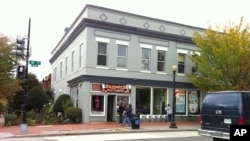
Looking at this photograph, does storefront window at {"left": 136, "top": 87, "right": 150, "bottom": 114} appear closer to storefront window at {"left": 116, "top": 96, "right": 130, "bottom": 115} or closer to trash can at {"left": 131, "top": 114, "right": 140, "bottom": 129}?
storefront window at {"left": 116, "top": 96, "right": 130, "bottom": 115}

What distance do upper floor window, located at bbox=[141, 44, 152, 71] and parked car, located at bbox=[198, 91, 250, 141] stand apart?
15.7 m

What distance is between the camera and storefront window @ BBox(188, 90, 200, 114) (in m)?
31.2

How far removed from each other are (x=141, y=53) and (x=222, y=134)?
676 inches

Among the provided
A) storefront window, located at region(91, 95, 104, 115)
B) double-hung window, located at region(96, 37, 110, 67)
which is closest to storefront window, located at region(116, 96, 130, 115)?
storefront window, located at region(91, 95, 104, 115)

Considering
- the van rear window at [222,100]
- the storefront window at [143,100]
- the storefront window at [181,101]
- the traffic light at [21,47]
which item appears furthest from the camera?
the storefront window at [181,101]

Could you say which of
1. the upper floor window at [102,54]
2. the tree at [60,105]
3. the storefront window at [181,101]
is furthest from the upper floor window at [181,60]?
the tree at [60,105]

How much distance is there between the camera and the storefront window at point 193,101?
103 feet

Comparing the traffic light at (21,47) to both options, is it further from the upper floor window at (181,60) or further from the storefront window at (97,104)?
the upper floor window at (181,60)

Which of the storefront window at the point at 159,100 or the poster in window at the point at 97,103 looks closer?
the poster in window at the point at 97,103

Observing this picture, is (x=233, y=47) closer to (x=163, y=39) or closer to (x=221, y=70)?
(x=221, y=70)

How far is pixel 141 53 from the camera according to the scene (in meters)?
28.4

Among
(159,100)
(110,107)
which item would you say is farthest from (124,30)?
(159,100)

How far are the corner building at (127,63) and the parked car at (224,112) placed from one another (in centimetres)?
1383

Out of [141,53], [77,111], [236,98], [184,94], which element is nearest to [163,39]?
[141,53]
